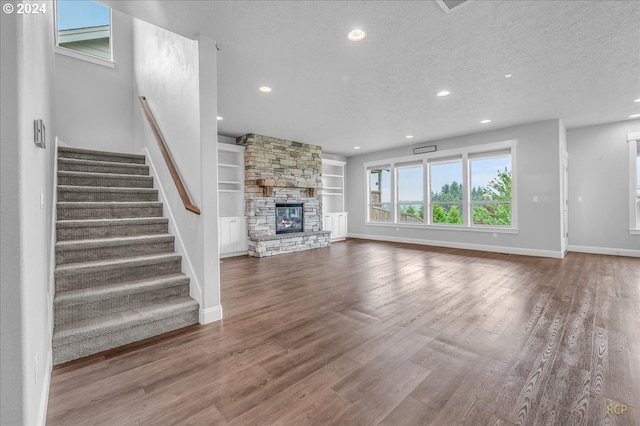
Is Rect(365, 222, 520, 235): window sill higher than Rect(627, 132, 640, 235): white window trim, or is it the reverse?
Rect(627, 132, 640, 235): white window trim

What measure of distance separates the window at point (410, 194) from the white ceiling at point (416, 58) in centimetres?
253

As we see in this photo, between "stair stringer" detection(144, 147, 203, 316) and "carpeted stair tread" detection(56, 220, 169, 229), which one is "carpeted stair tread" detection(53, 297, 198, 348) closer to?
"stair stringer" detection(144, 147, 203, 316)

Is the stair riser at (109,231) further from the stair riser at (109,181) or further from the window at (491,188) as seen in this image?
the window at (491,188)

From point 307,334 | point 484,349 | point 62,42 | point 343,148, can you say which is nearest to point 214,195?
point 307,334

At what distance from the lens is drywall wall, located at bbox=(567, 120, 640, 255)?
5680mm

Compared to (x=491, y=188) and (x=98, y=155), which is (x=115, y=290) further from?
(x=491, y=188)

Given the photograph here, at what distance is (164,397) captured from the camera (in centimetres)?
168

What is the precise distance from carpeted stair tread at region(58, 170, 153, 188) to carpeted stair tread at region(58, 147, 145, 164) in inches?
17.3

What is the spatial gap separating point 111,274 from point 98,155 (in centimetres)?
224

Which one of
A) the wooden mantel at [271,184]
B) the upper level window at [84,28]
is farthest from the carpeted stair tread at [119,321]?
the upper level window at [84,28]

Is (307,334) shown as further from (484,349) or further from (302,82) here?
(302,82)

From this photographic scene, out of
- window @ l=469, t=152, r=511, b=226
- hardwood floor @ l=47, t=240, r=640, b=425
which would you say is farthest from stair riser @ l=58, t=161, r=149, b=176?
window @ l=469, t=152, r=511, b=226

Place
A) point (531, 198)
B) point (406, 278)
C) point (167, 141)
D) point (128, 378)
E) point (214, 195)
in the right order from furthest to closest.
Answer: point (531, 198) → point (406, 278) → point (167, 141) → point (214, 195) → point (128, 378)

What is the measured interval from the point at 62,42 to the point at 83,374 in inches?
215
